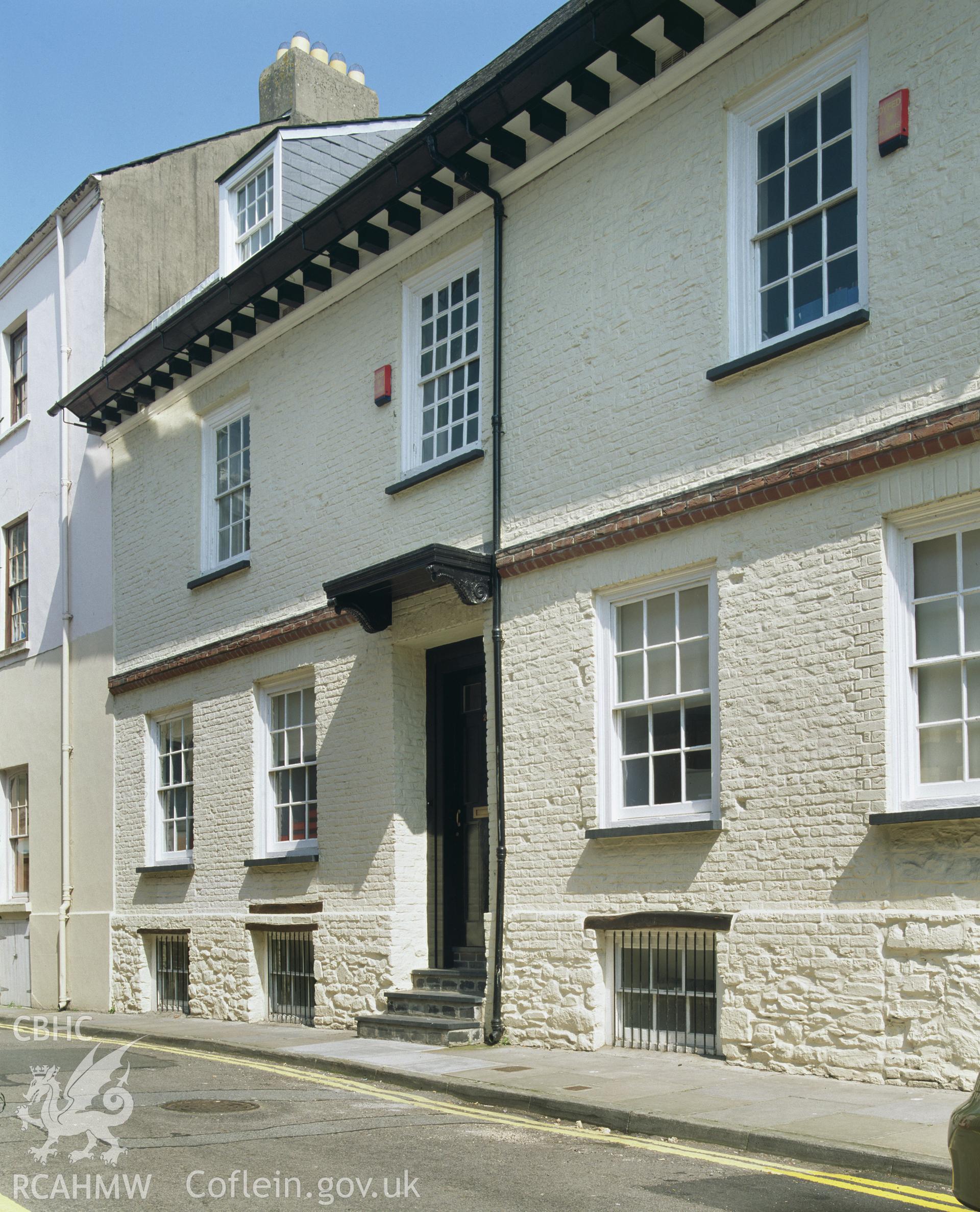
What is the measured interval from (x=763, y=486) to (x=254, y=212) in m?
10.6

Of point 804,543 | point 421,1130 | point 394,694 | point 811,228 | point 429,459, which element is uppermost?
point 811,228

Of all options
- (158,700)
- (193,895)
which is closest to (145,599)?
(158,700)

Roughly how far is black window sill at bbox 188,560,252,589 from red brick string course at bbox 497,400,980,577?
477 centimetres

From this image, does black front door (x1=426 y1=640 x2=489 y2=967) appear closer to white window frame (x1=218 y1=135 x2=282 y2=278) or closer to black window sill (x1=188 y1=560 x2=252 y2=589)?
black window sill (x1=188 y1=560 x2=252 y2=589)

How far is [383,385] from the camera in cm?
1395

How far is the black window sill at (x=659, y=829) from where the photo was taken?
9.99 m

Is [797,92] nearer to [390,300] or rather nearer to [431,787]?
[390,300]

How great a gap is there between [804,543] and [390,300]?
6.19 metres

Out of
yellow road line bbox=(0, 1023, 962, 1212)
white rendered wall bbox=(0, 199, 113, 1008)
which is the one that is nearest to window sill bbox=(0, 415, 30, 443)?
white rendered wall bbox=(0, 199, 113, 1008)

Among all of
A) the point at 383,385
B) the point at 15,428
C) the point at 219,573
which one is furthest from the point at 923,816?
the point at 15,428

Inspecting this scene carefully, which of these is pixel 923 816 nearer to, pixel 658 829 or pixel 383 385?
pixel 658 829

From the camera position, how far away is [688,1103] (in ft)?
26.7

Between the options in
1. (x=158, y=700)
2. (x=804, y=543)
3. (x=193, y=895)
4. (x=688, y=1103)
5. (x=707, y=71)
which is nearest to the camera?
(x=688, y=1103)

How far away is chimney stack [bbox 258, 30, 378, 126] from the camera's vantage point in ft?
69.8
